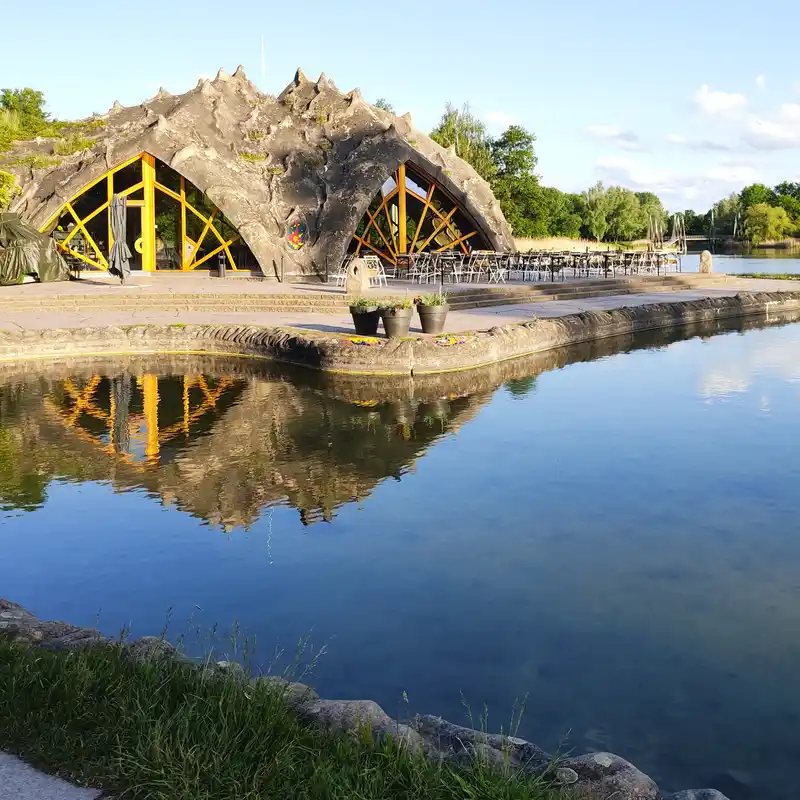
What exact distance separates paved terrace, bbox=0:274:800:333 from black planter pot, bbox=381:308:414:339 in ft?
5.38

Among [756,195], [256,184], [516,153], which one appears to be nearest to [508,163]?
[516,153]

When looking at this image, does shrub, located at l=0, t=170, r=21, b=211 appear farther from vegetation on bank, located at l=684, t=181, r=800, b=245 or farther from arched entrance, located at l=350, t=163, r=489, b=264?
vegetation on bank, located at l=684, t=181, r=800, b=245

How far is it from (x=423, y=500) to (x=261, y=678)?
174 inches

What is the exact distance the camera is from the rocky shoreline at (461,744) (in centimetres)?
316

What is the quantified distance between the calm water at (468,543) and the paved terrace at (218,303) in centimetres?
550

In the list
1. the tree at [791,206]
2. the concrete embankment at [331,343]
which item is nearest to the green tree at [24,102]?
the concrete embankment at [331,343]

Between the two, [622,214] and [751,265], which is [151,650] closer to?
[751,265]

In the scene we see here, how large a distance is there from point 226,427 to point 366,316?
4894 millimetres

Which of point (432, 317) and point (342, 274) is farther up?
point (342, 274)

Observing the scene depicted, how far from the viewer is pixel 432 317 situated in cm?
1552

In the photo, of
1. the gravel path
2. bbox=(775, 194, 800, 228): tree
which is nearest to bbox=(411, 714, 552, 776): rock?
the gravel path

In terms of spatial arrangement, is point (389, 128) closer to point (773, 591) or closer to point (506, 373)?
point (506, 373)

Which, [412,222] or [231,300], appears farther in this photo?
[412,222]

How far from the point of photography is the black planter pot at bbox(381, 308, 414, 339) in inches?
573
